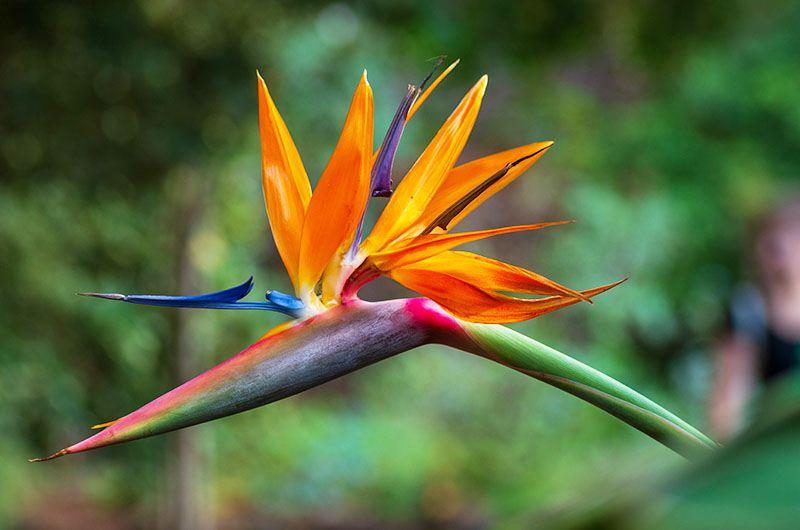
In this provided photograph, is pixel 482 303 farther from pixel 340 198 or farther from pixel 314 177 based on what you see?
pixel 314 177

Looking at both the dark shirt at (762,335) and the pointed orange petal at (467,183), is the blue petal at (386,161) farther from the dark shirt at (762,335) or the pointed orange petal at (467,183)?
the dark shirt at (762,335)

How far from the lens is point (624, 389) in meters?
0.30

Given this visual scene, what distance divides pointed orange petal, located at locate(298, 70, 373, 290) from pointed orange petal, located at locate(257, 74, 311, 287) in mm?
13

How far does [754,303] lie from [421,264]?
4.76 feet

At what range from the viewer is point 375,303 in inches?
13.2

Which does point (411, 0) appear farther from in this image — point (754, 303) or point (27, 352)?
point (27, 352)

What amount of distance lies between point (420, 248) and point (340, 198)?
0.05 meters

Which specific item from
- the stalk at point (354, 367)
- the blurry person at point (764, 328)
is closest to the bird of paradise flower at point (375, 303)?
the stalk at point (354, 367)

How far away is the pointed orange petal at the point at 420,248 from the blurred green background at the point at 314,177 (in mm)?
1227

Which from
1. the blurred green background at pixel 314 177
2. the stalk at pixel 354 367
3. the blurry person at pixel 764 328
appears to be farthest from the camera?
the blurred green background at pixel 314 177

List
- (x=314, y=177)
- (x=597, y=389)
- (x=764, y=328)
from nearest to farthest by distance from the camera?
1. (x=597, y=389)
2. (x=764, y=328)
3. (x=314, y=177)

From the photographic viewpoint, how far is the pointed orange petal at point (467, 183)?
371 millimetres

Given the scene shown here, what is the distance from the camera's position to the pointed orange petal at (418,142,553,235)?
0.37m

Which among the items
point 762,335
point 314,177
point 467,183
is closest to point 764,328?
point 762,335
